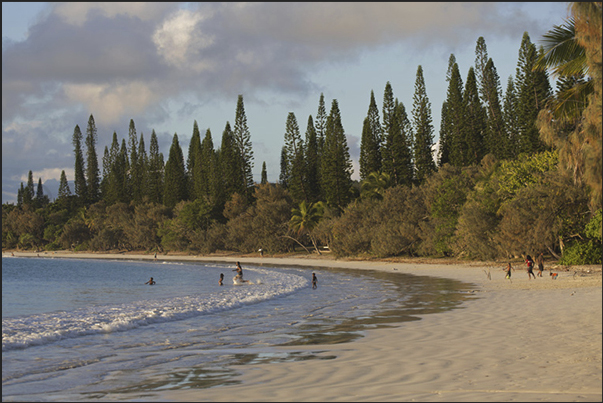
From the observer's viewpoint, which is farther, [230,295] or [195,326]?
[230,295]

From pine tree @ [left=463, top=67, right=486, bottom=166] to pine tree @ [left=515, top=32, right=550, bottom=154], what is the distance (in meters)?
7.93

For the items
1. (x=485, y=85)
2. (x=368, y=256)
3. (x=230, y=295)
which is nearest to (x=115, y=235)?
(x=368, y=256)

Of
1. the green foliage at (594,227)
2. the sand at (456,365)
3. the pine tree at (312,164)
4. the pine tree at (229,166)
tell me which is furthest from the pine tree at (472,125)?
the sand at (456,365)

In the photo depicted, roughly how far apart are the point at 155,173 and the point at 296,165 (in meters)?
32.4

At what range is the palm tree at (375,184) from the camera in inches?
1991

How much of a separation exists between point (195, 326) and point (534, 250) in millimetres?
20375

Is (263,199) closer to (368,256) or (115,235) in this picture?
(368,256)

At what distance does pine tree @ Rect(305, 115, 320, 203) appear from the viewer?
2464 inches

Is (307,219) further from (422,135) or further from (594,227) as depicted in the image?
(594,227)

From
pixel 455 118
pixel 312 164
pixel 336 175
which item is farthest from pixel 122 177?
pixel 455 118

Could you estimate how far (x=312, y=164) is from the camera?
207 ft

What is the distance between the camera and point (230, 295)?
826 inches

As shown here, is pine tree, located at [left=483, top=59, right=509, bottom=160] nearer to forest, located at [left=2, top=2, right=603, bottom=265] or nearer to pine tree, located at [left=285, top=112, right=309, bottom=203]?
forest, located at [left=2, top=2, right=603, bottom=265]

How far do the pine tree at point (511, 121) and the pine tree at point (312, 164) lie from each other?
22.6 meters
